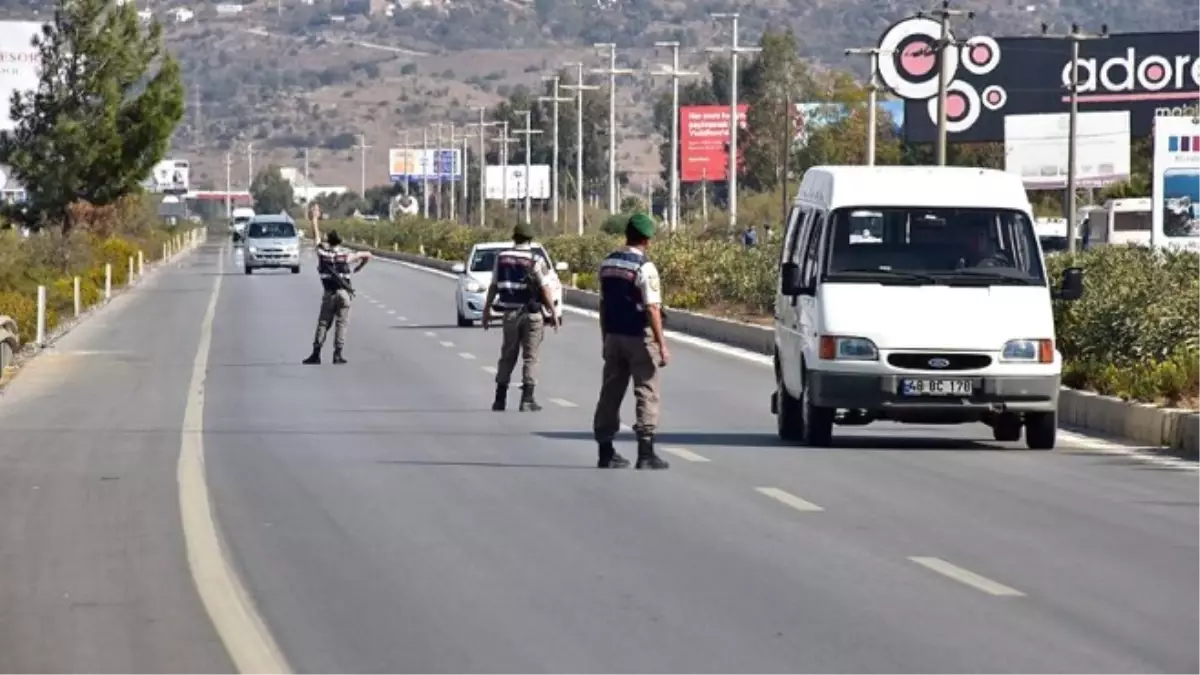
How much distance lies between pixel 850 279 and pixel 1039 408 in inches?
70.5

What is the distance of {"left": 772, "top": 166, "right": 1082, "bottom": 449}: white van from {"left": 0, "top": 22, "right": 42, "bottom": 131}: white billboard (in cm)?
5540

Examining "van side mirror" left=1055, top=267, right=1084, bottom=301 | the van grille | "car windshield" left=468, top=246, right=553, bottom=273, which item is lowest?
"car windshield" left=468, top=246, right=553, bottom=273

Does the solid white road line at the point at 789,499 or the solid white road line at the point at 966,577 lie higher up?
the solid white road line at the point at 966,577

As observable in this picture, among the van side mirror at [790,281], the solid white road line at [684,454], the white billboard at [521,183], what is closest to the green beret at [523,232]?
the van side mirror at [790,281]

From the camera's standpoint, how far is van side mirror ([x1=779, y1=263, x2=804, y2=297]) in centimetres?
2050

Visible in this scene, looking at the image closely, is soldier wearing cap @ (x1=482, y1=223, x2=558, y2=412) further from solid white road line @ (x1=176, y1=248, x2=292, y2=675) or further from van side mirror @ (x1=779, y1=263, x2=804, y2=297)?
solid white road line @ (x1=176, y1=248, x2=292, y2=675)

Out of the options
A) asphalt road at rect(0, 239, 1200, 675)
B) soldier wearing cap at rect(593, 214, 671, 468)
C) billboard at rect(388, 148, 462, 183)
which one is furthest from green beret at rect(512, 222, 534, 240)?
billboard at rect(388, 148, 462, 183)

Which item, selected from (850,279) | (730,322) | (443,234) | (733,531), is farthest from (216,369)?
(443,234)

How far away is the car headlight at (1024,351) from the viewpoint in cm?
1958

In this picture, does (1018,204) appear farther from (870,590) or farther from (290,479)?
(870,590)

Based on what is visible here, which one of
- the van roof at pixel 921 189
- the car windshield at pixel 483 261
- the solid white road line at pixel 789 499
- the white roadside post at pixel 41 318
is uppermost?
the van roof at pixel 921 189

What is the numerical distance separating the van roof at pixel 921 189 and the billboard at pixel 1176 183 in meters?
A: 22.2

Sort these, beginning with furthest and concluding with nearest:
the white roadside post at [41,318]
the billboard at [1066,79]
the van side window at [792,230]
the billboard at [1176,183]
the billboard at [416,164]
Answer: the billboard at [416,164]
the billboard at [1066,79]
the billboard at [1176,183]
the white roadside post at [41,318]
the van side window at [792,230]

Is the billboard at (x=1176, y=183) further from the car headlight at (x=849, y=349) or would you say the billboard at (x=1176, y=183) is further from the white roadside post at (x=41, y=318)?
the car headlight at (x=849, y=349)
